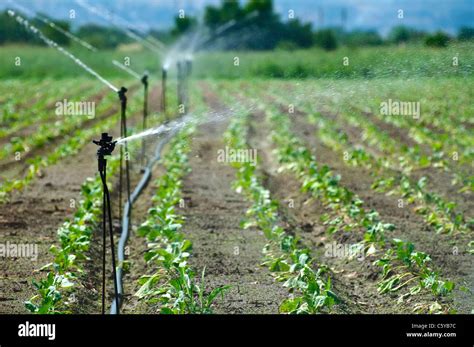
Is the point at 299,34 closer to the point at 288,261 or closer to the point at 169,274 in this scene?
the point at 288,261

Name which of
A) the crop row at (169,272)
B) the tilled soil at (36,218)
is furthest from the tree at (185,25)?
the crop row at (169,272)

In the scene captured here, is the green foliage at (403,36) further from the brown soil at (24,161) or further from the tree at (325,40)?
the brown soil at (24,161)

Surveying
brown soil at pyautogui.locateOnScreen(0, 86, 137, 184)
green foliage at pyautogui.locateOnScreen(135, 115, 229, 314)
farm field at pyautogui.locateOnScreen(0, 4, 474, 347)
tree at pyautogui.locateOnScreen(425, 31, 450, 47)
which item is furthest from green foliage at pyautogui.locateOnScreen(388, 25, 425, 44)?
green foliage at pyautogui.locateOnScreen(135, 115, 229, 314)

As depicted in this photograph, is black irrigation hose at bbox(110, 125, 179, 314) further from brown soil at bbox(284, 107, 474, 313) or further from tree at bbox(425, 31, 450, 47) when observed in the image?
tree at bbox(425, 31, 450, 47)

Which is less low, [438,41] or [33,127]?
[438,41]

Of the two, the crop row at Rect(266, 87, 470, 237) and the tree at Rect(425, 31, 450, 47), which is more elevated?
the tree at Rect(425, 31, 450, 47)

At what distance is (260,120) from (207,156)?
6.50 meters

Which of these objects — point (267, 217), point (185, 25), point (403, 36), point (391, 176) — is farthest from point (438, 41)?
point (185, 25)

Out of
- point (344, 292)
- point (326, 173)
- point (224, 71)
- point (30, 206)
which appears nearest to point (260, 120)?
point (326, 173)

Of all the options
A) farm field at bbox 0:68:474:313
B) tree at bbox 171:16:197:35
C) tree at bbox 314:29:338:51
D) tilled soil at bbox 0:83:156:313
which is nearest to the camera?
farm field at bbox 0:68:474:313

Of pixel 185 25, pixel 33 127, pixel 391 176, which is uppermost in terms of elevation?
pixel 185 25

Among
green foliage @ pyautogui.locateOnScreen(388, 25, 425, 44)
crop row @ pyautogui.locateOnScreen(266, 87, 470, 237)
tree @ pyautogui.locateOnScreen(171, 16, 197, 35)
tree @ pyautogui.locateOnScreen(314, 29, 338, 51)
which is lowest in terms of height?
crop row @ pyautogui.locateOnScreen(266, 87, 470, 237)

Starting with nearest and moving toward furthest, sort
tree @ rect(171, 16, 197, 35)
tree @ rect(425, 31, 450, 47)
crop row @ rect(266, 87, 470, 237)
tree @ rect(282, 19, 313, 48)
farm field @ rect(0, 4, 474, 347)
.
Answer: farm field @ rect(0, 4, 474, 347) < crop row @ rect(266, 87, 470, 237) < tree @ rect(425, 31, 450, 47) < tree @ rect(282, 19, 313, 48) < tree @ rect(171, 16, 197, 35)
